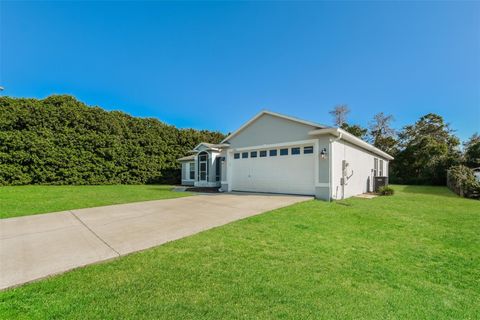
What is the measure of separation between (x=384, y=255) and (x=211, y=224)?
146 inches

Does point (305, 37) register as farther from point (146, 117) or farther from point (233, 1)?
point (146, 117)

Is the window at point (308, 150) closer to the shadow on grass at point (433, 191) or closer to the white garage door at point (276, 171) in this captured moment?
the white garage door at point (276, 171)

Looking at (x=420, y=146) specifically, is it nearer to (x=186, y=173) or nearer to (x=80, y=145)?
(x=186, y=173)

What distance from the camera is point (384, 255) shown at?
12.4 ft

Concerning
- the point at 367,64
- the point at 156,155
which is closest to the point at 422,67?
the point at 367,64

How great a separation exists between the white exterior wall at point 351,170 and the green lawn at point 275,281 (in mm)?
5490

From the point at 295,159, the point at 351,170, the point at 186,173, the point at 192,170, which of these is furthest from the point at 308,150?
the point at 186,173

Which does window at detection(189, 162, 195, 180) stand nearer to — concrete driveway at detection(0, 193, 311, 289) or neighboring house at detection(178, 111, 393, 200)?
neighboring house at detection(178, 111, 393, 200)

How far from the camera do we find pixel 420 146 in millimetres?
25922

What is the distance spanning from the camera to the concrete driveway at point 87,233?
10.6ft

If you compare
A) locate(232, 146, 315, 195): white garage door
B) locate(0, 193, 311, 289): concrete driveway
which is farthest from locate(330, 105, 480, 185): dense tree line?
locate(0, 193, 311, 289): concrete driveway

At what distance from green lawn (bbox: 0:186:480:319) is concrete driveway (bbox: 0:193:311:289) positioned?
0.47m

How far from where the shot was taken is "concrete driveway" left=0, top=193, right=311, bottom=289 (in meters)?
3.24

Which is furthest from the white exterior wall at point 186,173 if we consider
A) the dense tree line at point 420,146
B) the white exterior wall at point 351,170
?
the dense tree line at point 420,146
